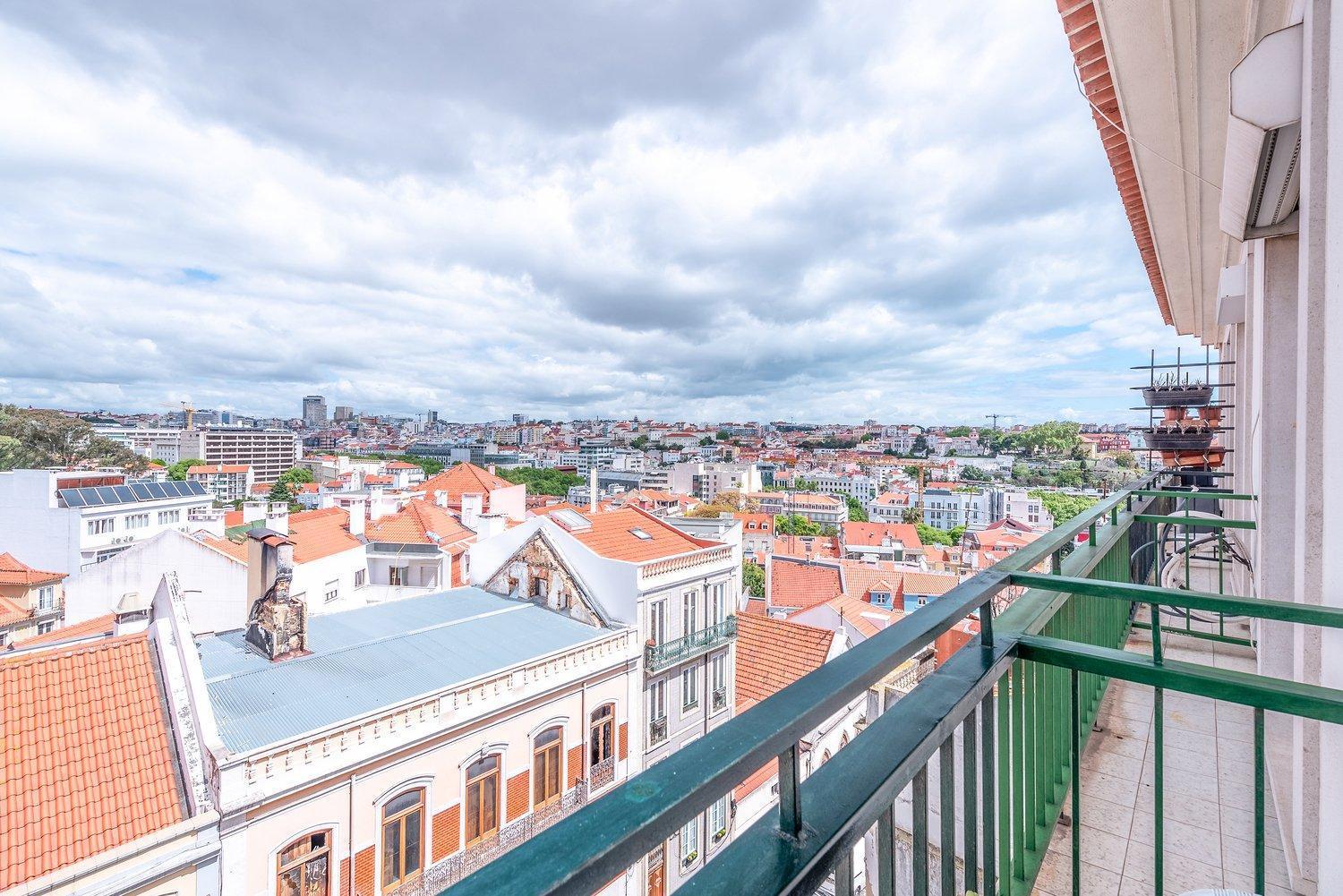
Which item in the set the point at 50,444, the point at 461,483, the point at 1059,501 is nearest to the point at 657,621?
the point at 461,483

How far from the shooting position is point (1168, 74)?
2.53 m

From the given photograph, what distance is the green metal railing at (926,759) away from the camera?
0.49 meters

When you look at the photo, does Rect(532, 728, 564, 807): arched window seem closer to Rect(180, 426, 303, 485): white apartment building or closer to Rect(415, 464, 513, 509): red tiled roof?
Rect(415, 464, 513, 509): red tiled roof

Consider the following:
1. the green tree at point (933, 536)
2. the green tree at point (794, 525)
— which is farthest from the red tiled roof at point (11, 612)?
the green tree at point (933, 536)

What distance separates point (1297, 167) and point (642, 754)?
8966mm

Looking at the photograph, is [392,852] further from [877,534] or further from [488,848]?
[877,534]

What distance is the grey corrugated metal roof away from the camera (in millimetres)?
5883

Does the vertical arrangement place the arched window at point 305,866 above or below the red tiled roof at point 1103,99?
below

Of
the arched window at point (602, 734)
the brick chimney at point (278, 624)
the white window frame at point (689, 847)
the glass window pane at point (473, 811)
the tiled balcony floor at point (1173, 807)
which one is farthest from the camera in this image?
the arched window at point (602, 734)

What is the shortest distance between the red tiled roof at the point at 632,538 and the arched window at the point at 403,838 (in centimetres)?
396

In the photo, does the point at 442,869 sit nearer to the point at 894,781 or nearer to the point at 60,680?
the point at 60,680

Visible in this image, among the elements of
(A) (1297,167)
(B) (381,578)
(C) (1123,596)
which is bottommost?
(B) (381,578)

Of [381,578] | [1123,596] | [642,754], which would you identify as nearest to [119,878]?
[642,754]

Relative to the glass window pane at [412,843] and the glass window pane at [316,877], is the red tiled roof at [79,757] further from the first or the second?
the glass window pane at [412,843]
